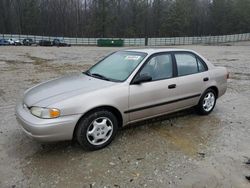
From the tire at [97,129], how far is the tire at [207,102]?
2061 mm

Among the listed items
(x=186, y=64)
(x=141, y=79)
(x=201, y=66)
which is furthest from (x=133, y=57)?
(x=201, y=66)

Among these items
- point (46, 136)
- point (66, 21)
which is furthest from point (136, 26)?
point (46, 136)

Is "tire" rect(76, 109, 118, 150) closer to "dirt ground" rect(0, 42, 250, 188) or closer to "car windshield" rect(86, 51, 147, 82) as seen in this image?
"dirt ground" rect(0, 42, 250, 188)

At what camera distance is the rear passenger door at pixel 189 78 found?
173 inches

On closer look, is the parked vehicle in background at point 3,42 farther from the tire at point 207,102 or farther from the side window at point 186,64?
the tire at point 207,102

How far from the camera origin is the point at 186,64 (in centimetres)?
460

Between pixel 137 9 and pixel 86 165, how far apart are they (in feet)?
229

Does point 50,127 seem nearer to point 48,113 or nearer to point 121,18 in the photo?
point 48,113

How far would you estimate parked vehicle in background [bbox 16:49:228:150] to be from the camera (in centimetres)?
320

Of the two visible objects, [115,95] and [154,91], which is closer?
[115,95]

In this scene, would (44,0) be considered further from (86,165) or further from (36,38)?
(86,165)

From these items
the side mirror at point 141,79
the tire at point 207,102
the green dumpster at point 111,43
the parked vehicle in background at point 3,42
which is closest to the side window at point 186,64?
the tire at point 207,102

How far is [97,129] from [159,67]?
1.54m

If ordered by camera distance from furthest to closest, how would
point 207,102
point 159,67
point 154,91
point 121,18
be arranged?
point 121,18 → point 207,102 → point 159,67 → point 154,91
